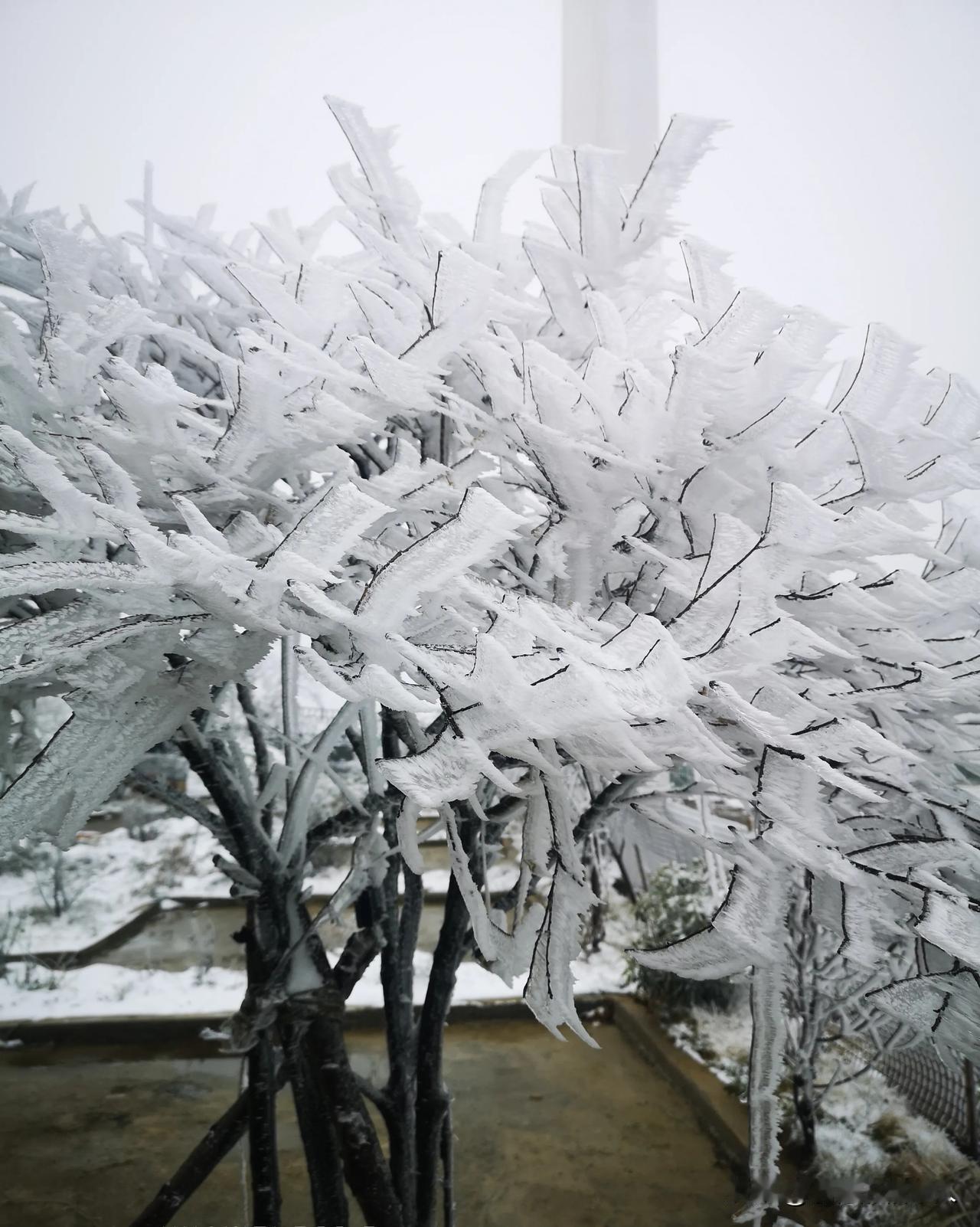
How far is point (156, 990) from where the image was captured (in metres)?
1.94

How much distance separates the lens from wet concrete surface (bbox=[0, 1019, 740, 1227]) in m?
1.21

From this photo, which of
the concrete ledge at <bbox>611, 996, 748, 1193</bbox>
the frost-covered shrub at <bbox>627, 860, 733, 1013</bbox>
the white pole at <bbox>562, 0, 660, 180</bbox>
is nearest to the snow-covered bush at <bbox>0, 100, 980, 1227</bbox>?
the concrete ledge at <bbox>611, 996, 748, 1193</bbox>

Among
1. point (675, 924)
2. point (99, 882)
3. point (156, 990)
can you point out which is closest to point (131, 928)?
point (99, 882)

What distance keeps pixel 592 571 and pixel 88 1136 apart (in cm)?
165

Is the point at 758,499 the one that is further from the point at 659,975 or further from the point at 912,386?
the point at 659,975

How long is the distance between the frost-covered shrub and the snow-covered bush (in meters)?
1.58

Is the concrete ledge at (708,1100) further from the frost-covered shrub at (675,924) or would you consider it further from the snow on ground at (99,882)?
the snow on ground at (99,882)

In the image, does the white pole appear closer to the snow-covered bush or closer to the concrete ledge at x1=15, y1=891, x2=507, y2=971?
the concrete ledge at x1=15, y1=891, x2=507, y2=971

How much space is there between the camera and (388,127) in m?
0.37

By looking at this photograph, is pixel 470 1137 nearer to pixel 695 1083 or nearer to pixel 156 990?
pixel 695 1083

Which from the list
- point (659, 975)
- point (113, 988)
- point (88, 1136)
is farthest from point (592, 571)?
point (113, 988)

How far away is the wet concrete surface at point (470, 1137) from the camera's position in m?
1.21

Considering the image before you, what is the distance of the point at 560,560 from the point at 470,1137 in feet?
4.92

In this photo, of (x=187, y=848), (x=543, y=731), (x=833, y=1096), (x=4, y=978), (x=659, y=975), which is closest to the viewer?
(x=543, y=731)
